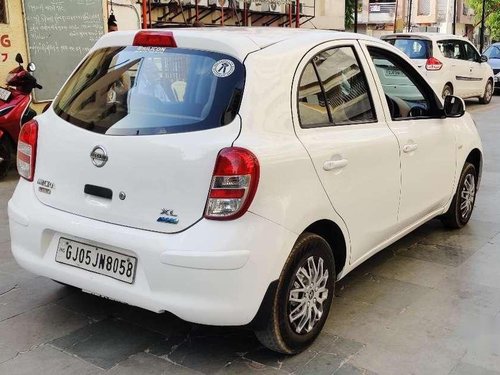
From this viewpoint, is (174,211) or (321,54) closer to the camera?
(174,211)

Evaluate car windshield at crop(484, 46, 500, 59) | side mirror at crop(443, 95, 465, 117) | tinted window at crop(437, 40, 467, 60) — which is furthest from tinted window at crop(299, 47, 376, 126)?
car windshield at crop(484, 46, 500, 59)

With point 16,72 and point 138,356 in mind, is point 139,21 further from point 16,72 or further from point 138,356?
point 138,356

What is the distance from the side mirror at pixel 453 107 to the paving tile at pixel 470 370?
210cm

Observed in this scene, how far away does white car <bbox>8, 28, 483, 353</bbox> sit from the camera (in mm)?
2648

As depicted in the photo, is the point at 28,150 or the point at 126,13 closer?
the point at 28,150

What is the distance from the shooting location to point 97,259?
289 cm

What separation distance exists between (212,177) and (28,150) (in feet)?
3.81

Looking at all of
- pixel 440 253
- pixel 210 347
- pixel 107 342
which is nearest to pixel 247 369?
pixel 210 347

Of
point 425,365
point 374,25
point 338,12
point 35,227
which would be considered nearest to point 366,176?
point 425,365

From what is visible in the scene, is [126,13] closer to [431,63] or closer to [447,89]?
[431,63]

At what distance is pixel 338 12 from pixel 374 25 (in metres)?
22.5

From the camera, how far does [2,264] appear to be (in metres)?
4.24

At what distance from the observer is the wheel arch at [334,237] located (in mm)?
3141

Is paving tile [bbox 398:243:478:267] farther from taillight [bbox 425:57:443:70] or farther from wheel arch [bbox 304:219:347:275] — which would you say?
taillight [bbox 425:57:443:70]
